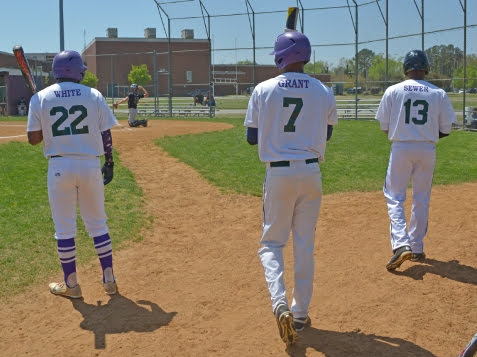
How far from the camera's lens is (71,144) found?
5.05 meters

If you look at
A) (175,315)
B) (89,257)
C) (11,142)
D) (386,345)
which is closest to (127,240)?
(89,257)

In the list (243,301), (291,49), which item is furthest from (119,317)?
(291,49)

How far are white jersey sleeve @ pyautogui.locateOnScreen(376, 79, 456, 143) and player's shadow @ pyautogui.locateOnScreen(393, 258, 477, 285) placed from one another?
4.30 ft

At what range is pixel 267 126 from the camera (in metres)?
4.17

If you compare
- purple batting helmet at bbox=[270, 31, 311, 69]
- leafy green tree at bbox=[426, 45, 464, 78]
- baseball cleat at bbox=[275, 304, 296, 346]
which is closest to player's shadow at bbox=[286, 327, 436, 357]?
baseball cleat at bbox=[275, 304, 296, 346]

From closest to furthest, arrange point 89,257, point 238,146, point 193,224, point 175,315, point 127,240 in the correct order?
point 175,315 → point 89,257 → point 127,240 → point 193,224 → point 238,146

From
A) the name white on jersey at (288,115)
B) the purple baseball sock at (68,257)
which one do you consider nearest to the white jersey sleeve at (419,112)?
the name white on jersey at (288,115)

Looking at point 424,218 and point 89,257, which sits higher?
point 424,218

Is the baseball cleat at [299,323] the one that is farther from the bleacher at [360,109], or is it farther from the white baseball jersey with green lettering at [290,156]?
the bleacher at [360,109]

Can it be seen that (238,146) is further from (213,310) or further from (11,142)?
(213,310)

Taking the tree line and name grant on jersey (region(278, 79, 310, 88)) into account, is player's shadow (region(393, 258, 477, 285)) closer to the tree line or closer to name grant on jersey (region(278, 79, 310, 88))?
name grant on jersey (region(278, 79, 310, 88))

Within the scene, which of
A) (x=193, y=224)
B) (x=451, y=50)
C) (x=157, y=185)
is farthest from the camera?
→ (x=451, y=50)

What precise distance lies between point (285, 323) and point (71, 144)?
8.01 feet

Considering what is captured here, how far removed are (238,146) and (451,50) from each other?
11.8 metres
